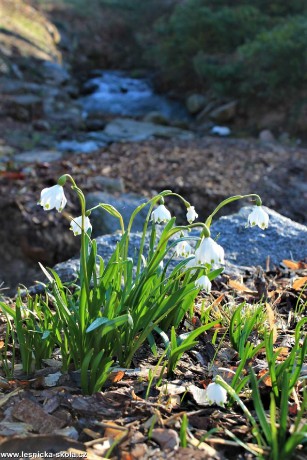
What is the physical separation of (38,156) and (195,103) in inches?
233

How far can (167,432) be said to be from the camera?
154cm

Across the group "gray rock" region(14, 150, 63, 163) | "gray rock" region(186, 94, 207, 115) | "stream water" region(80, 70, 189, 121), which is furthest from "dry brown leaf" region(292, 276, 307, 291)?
"gray rock" region(186, 94, 207, 115)

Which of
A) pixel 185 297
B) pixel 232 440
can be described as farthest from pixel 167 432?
pixel 185 297

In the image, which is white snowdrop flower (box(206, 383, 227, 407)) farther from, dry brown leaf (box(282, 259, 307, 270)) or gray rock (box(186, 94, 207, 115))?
gray rock (box(186, 94, 207, 115))

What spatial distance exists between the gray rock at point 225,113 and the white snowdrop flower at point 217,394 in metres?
10.0

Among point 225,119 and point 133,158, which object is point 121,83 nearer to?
point 225,119

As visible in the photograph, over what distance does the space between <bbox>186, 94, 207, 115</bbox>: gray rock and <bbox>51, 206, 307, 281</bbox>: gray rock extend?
906 centimetres

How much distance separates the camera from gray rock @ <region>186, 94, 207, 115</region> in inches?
481

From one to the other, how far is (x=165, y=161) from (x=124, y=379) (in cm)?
511

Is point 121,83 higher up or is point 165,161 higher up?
point 121,83

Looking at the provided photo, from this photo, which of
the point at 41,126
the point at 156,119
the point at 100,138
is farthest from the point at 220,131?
the point at 41,126

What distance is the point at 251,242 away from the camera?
11.0 ft

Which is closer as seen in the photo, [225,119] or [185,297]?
[185,297]

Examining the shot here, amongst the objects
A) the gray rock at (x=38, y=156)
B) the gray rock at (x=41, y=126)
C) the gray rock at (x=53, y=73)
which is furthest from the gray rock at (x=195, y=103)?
the gray rock at (x=38, y=156)
